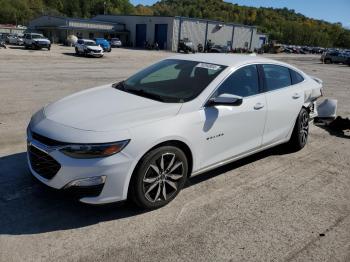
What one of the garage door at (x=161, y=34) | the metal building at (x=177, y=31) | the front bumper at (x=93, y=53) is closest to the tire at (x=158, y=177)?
the front bumper at (x=93, y=53)

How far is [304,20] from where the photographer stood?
615ft

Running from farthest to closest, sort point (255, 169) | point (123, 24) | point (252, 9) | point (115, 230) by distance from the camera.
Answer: point (252, 9) < point (123, 24) < point (255, 169) < point (115, 230)

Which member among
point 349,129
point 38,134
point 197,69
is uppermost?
point 197,69

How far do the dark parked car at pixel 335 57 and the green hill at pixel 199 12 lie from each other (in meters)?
84.8

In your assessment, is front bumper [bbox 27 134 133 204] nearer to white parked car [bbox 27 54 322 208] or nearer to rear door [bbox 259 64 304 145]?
white parked car [bbox 27 54 322 208]

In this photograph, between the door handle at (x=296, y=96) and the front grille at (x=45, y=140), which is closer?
the front grille at (x=45, y=140)

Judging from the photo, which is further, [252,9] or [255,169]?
[252,9]

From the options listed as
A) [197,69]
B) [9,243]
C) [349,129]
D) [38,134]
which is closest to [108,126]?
[38,134]

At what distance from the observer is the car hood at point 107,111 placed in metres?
3.71

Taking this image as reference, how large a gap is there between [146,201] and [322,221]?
189 cm

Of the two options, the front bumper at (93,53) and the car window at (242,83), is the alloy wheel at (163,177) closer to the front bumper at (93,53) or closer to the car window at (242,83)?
the car window at (242,83)

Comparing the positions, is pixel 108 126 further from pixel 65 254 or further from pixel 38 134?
pixel 65 254

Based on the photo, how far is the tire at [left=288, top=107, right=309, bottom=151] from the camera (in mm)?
6043

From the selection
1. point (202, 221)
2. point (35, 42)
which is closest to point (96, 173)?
point (202, 221)
